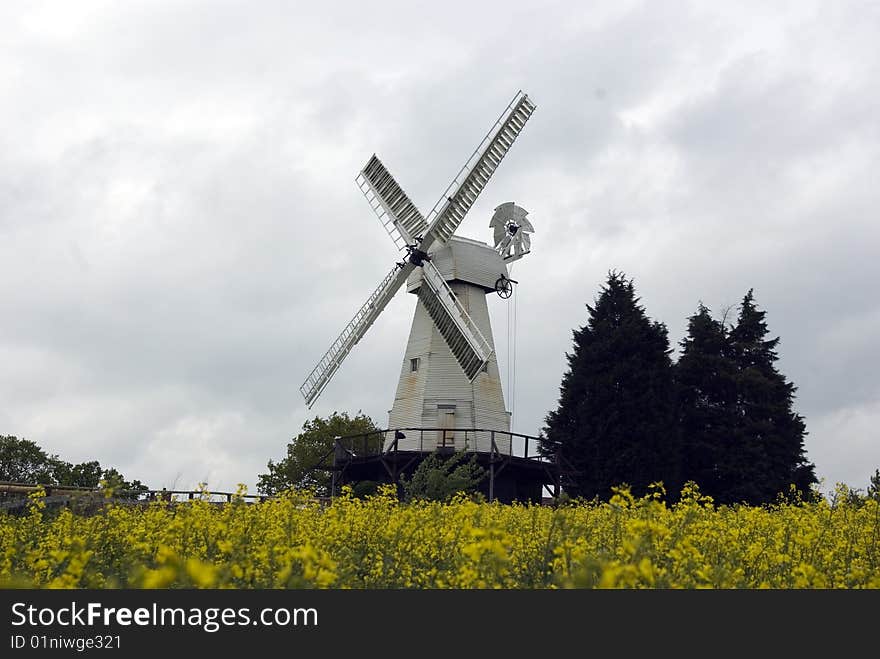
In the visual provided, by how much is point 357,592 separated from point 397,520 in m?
3.56

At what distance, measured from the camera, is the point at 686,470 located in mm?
32125

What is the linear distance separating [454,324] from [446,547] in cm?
2095

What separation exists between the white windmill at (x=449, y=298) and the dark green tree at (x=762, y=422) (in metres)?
Answer: 9.64

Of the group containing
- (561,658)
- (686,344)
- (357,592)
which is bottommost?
(561,658)

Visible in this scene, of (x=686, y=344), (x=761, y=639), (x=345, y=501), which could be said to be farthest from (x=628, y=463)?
(x=761, y=639)

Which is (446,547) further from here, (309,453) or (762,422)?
(309,453)

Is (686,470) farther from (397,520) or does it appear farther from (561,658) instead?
(561,658)

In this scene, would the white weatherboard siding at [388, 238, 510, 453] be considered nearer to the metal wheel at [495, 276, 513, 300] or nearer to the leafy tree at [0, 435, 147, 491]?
the metal wheel at [495, 276, 513, 300]

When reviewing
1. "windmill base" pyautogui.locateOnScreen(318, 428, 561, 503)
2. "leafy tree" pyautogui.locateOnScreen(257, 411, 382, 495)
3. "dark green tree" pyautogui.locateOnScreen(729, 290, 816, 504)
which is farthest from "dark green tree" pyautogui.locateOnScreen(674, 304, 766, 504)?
"leafy tree" pyautogui.locateOnScreen(257, 411, 382, 495)

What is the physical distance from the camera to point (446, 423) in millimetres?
29172

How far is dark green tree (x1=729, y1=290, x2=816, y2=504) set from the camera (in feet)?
103

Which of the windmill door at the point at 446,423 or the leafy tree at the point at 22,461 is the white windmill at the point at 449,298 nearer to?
the windmill door at the point at 446,423

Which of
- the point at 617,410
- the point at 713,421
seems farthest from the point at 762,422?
the point at 617,410

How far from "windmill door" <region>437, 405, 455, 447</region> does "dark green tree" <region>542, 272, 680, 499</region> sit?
411 cm
